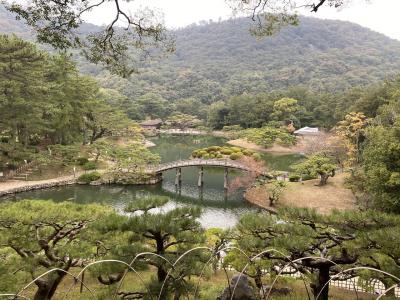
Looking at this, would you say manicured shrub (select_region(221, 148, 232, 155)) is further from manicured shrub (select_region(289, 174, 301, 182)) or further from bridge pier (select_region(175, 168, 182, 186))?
manicured shrub (select_region(289, 174, 301, 182))

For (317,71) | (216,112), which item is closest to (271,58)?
(317,71)

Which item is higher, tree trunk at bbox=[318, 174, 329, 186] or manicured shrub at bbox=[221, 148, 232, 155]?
manicured shrub at bbox=[221, 148, 232, 155]

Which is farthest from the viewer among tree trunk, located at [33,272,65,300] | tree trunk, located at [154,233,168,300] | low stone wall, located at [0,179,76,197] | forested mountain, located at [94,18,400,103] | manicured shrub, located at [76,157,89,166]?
forested mountain, located at [94,18,400,103]

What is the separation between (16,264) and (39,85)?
19.2m

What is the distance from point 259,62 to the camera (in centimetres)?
9550

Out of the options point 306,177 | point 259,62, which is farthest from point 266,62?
point 306,177

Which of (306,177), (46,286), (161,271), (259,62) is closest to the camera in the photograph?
(161,271)

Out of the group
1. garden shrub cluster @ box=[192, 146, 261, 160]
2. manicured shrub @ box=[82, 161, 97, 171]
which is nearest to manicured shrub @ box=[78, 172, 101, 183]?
manicured shrub @ box=[82, 161, 97, 171]

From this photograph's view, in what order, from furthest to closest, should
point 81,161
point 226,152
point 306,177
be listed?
point 226,152, point 81,161, point 306,177

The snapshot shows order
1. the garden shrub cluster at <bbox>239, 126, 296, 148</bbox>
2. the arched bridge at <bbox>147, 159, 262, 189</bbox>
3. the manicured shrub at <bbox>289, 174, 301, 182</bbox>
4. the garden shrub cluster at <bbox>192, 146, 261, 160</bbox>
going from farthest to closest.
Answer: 1. the garden shrub cluster at <bbox>239, 126, 296, 148</bbox>
2. the garden shrub cluster at <bbox>192, 146, 261, 160</bbox>
3. the arched bridge at <bbox>147, 159, 262, 189</bbox>
4. the manicured shrub at <bbox>289, 174, 301, 182</bbox>

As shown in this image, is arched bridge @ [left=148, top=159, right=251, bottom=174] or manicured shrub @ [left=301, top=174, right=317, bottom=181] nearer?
manicured shrub @ [left=301, top=174, right=317, bottom=181]

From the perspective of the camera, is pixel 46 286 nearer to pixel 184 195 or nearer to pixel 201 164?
pixel 184 195

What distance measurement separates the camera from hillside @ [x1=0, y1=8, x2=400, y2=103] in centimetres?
7144

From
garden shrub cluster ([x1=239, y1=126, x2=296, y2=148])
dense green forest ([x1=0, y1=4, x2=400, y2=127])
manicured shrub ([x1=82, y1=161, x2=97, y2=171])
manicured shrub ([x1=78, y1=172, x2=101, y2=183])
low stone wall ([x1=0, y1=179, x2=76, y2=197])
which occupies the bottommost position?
low stone wall ([x1=0, y1=179, x2=76, y2=197])
